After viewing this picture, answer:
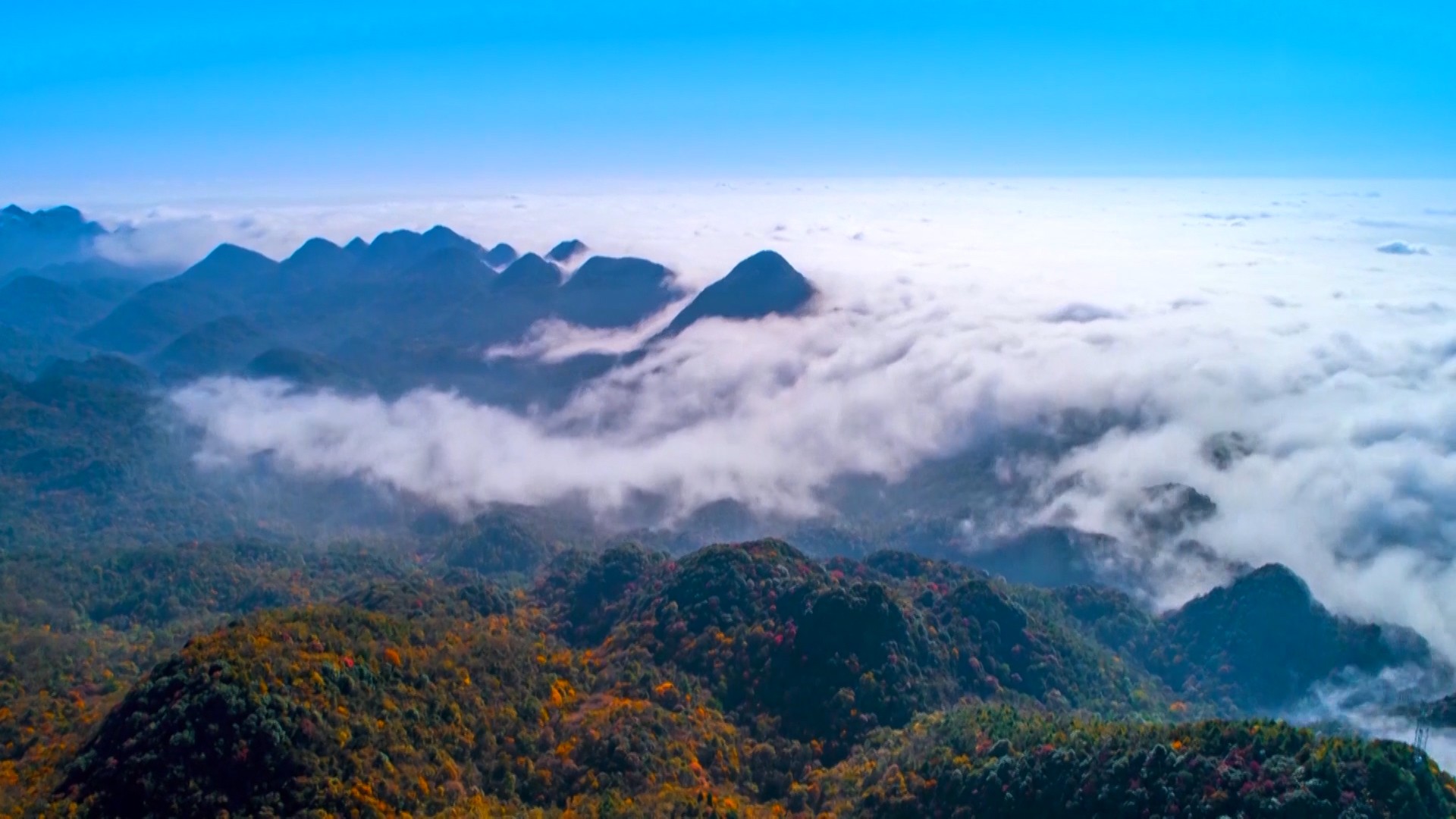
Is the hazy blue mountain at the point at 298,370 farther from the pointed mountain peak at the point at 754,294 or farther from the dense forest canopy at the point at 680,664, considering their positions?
the pointed mountain peak at the point at 754,294

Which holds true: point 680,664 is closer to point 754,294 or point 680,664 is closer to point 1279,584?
point 1279,584

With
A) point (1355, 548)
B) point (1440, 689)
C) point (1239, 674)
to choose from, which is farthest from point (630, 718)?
point (1355, 548)

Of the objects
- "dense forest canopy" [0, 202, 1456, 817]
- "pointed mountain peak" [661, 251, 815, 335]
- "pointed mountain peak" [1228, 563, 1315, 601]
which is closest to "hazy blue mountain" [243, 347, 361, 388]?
"dense forest canopy" [0, 202, 1456, 817]

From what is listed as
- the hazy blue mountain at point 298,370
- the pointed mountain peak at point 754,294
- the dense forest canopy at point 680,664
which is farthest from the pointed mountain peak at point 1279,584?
the hazy blue mountain at point 298,370

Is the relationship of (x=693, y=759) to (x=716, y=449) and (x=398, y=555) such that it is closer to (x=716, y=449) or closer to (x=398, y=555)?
(x=398, y=555)

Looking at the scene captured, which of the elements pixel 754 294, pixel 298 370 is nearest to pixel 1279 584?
pixel 754 294

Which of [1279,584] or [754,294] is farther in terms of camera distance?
[754,294]

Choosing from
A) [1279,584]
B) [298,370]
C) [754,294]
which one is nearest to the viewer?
[1279,584]

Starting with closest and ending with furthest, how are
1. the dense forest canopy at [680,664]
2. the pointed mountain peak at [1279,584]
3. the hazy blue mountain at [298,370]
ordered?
the dense forest canopy at [680,664]
the pointed mountain peak at [1279,584]
the hazy blue mountain at [298,370]

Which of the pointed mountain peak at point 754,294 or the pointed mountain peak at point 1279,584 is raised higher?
the pointed mountain peak at point 754,294

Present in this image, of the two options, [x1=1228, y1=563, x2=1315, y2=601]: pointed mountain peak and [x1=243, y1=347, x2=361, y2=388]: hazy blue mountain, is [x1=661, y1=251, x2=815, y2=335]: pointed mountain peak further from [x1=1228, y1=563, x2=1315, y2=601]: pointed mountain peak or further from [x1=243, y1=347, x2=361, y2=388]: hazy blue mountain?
[x1=1228, y1=563, x2=1315, y2=601]: pointed mountain peak
